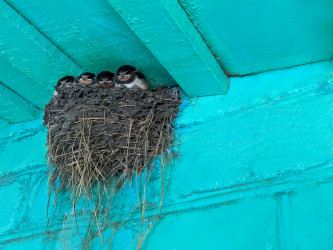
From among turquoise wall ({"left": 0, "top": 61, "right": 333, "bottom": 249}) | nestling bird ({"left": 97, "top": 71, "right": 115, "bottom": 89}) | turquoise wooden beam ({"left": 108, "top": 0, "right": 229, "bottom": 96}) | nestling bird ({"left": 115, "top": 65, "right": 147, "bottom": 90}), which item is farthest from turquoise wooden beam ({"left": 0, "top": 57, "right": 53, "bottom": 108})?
turquoise wooden beam ({"left": 108, "top": 0, "right": 229, "bottom": 96})

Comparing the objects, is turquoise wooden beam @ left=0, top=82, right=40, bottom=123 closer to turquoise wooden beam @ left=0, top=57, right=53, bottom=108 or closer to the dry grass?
turquoise wooden beam @ left=0, top=57, right=53, bottom=108

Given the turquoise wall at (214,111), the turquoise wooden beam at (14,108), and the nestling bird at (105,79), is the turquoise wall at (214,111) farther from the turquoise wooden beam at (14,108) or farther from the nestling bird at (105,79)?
the turquoise wooden beam at (14,108)

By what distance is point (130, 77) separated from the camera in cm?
264

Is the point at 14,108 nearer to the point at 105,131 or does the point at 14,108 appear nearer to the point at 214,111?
the point at 105,131

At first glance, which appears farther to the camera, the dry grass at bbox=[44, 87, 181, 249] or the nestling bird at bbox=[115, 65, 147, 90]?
the nestling bird at bbox=[115, 65, 147, 90]

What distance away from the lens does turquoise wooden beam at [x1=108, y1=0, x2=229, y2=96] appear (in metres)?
1.95

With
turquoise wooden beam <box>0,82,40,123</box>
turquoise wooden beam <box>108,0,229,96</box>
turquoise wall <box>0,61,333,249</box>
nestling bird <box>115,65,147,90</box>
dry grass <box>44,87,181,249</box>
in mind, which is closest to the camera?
turquoise wall <box>0,61,333,249</box>

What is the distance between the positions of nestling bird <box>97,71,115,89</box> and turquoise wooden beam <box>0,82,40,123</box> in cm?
67

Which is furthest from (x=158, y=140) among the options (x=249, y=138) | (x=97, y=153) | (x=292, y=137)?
(x=292, y=137)

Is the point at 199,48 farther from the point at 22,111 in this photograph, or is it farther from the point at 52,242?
the point at 22,111

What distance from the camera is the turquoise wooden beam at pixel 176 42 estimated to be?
1.95m

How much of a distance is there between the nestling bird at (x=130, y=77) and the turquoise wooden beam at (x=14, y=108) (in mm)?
764

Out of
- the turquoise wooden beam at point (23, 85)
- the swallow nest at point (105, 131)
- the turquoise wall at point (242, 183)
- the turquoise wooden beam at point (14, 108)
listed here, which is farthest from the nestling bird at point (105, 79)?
the turquoise wooden beam at point (14, 108)

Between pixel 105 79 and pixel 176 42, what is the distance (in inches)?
33.3
